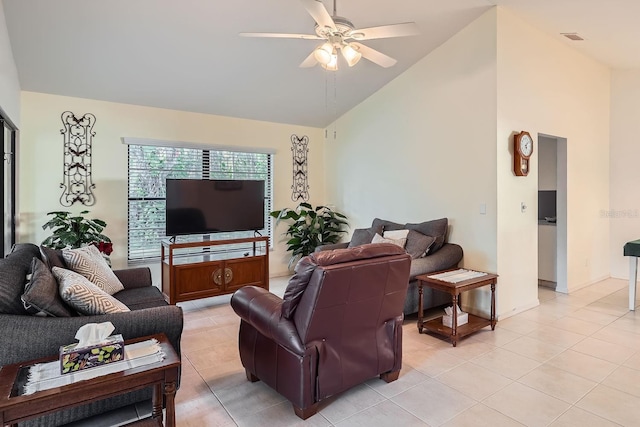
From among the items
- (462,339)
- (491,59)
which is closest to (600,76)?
(491,59)

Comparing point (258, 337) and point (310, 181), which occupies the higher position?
point (310, 181)

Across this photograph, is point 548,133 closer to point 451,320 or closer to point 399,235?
point 399,235

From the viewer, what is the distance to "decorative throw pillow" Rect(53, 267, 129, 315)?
215 cm

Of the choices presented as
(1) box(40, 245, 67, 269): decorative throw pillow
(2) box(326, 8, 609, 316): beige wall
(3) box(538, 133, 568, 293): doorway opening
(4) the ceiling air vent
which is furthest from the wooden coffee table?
(4) the ceiling air vent

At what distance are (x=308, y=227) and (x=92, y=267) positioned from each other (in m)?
3.48

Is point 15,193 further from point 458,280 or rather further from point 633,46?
point 633,46

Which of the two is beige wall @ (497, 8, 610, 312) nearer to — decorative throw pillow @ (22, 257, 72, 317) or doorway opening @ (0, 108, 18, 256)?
decorative throw pillow @ (22, 257, 72, 317)

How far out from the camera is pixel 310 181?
6.53 meters

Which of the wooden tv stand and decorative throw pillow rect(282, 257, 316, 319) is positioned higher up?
decorative throw pillow rect(282, 257, 316, 319)

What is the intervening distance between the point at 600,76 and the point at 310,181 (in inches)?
185

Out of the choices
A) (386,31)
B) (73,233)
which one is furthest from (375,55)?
(73,233)

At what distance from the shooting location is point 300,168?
638cm

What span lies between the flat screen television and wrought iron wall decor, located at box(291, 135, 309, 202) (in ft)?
3.60

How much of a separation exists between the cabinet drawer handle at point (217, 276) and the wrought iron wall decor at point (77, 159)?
1751 millimetres
